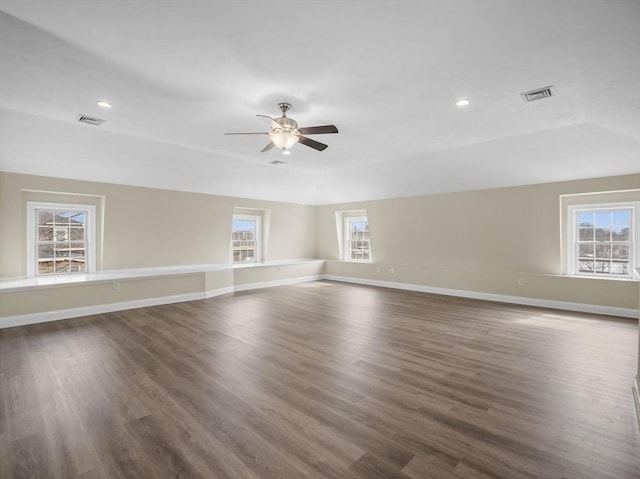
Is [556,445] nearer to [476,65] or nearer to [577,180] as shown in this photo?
[476,65]

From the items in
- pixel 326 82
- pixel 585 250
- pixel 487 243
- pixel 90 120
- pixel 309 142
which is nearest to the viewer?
pixel 326 82

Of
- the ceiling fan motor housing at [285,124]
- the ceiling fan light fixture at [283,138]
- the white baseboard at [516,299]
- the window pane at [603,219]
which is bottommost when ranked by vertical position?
the white baseboard at [516,299]

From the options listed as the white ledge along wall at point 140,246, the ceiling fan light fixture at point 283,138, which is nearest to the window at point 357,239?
the white ledge along wall at point 140,246

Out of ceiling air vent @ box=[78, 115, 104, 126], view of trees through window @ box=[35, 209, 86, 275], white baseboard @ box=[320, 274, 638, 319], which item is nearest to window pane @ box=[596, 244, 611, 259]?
white baseboard @ box=[320, 274, 638, 319]

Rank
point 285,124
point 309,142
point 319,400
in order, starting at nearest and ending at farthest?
point 319,400
point 285,124
point 309,142

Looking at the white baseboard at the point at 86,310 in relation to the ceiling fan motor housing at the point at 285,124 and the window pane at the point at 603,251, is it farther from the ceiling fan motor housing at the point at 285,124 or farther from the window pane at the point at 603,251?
the window pane at the point at 603,251

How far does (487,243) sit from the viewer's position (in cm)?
613

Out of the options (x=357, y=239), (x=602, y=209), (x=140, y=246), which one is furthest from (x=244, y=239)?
(x=602, y=209)

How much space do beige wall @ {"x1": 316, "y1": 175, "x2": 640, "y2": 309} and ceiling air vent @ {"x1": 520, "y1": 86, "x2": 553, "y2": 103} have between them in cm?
282

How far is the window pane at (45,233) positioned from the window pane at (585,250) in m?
8.98

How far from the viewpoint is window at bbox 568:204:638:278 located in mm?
4906

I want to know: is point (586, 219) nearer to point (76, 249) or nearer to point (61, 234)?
point (76, 249)

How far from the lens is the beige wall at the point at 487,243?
5105 millimetres

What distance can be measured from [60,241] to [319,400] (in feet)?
Answer: 17.4
